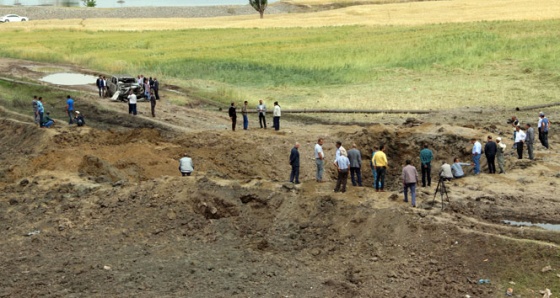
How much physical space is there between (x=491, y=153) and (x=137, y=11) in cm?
11536

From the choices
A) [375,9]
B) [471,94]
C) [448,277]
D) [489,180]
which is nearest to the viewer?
[448,277]

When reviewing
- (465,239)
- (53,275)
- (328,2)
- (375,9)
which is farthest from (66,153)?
(328,2)

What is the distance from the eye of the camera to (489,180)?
25.0m

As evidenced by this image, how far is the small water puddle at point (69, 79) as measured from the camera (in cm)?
5416

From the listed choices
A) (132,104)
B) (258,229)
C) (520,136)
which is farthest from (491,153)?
(132,104)

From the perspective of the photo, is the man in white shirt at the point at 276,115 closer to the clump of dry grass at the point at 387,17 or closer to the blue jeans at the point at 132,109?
the blue jeans at the point at 132,109

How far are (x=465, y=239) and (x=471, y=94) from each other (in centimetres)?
2693

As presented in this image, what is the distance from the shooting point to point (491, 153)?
26188mm

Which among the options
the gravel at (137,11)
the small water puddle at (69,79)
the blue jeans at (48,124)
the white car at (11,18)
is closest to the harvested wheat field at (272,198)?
the blue jeans at (48,124)

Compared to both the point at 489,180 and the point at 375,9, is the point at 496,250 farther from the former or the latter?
the point at 375,9

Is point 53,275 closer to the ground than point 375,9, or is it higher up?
closer to the ground

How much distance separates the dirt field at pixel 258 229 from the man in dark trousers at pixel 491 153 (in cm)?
81

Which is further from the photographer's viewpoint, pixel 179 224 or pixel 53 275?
pixel 179 224

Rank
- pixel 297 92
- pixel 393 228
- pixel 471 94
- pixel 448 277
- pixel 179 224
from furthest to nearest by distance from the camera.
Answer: pixel 297 92
pixel 471 94
pixel 179 224
pixel 393 228
pixel 448 277
